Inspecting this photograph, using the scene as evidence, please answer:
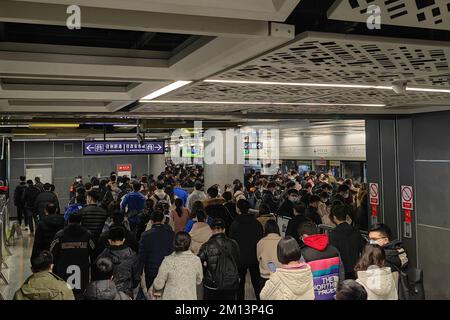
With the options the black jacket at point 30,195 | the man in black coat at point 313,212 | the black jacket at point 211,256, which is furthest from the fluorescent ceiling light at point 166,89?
the black jacket at point 30,195

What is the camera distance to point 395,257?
400 centimetres

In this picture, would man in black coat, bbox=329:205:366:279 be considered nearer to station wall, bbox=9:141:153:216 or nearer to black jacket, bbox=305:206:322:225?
black jacket, bbox=305:206:322:225

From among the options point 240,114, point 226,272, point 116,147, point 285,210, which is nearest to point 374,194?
point 285,210

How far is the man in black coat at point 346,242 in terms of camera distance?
5.16 m

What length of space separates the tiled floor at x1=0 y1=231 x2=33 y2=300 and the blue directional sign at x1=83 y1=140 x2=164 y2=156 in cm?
271

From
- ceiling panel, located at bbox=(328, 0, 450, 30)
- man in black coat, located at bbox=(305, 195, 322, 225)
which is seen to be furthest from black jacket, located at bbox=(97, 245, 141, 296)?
man in black coat, located at bbox=(305, 195, 322, 225)

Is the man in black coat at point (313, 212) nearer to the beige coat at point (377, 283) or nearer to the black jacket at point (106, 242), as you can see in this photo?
the black jacket at point (106, 242)

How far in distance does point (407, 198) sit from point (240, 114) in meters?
3.36

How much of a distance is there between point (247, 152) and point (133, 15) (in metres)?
21.5

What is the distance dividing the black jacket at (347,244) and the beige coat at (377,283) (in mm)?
1603

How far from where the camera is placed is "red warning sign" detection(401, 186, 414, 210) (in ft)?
24.6

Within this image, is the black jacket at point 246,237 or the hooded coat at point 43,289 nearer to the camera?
the hooded coat at point 43,289

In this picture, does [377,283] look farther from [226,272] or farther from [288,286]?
[226,272]

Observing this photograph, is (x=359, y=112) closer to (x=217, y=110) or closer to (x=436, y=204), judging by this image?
(x=436, y=204)
